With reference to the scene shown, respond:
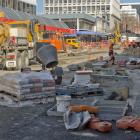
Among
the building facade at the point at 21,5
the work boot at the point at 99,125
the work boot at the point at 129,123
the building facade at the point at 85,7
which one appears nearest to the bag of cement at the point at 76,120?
the work boot at the point at 99,125

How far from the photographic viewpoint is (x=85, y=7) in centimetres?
18075

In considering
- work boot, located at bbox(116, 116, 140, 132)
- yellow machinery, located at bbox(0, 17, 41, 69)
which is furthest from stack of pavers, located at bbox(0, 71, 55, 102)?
yellow machinery, located at bbox(0, 17, 41, 69)

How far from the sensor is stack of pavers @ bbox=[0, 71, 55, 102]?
40.0 ft

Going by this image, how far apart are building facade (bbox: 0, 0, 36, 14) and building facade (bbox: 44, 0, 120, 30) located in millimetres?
84711

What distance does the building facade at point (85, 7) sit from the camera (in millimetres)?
178625

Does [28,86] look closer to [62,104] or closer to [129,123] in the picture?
[62,104]

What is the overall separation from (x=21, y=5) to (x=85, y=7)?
9809 cm

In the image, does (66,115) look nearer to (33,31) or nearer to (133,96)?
(133,96)

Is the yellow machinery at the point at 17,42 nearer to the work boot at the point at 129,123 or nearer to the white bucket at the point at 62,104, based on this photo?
the white bucket at the point at 62,104

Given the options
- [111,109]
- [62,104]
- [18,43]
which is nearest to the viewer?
[62,104]

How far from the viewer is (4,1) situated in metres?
75.4

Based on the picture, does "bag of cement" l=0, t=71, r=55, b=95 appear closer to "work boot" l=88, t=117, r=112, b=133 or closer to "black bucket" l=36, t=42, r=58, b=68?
"work boot" l=88, t=117, r=112, b=133

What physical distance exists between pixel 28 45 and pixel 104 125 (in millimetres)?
17925

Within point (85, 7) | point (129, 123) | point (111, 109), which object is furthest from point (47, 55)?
point (85, 7)
